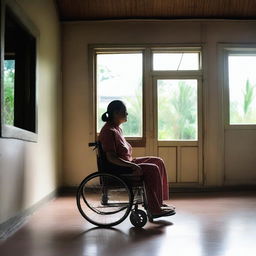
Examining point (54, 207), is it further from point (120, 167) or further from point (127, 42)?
point (127, 42)

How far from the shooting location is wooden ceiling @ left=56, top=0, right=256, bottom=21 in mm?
5773

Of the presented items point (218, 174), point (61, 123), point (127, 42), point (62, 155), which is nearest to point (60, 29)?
point (127, 42)

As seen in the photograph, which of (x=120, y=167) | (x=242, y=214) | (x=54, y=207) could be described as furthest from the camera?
(x=54, y=207)

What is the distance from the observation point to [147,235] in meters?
3.12

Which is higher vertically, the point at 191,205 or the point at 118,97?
the point at 118,97

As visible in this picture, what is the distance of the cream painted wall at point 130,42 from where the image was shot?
19.5 ft

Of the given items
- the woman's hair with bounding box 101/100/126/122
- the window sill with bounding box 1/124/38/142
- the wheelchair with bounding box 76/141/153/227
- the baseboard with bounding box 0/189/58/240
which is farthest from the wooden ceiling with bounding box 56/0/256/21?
the wheelchair with bounding box 76/141/153/227

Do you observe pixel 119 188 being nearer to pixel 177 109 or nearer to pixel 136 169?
pixel 136 169

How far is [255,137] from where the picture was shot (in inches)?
237

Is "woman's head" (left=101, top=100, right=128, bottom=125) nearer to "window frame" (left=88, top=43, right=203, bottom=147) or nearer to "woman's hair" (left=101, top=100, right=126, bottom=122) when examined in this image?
"woman's hair" (left=101, top=100, right=126, bottom=122)

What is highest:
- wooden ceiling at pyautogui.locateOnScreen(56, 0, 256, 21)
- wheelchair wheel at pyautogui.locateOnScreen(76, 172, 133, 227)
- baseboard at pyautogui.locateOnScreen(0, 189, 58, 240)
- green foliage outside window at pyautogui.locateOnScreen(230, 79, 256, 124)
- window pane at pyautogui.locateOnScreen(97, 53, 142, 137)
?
wooden ceiling at pyautogui.locateOnScreen(56, 0, 256, 21)

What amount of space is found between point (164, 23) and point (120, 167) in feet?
10.7

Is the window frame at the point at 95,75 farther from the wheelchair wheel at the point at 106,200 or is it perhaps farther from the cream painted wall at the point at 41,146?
the wheelchair wheel at the point at 106,200

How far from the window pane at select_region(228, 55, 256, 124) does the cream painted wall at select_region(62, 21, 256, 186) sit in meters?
0.24
